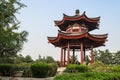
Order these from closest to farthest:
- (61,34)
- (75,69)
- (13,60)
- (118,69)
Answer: (118,69)
(75,69)
(61,34)
(13,60)

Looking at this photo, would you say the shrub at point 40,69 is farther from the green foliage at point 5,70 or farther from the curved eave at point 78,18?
the curved eave at point 78,18

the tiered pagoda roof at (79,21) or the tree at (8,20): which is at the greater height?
the tiered pagoda roof at (79,21)

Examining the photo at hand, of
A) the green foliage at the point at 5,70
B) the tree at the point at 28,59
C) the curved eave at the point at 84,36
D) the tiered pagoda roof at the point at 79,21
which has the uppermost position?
the tiered pagoda roof at the point at 79,21

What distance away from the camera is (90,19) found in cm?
2917

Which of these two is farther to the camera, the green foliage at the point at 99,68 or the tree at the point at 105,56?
the tree at the point at 105,56

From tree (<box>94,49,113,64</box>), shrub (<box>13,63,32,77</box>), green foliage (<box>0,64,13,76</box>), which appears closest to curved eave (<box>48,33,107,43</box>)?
shrub (<box>13,63,32,77</box>)

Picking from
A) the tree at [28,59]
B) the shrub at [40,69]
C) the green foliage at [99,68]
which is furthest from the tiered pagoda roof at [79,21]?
the tree at [28,59]

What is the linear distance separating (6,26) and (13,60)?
24.4 meters

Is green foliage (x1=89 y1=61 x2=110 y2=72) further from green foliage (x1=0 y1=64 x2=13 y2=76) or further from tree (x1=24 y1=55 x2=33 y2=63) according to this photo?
tree (x1=24 y1=55 x2=33 y2=63)

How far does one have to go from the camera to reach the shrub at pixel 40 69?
1806 cm

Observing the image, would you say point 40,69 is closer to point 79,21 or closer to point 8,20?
point 8,20

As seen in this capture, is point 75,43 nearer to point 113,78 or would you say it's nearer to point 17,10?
point 17,10

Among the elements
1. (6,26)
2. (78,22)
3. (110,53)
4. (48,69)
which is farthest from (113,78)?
(110,53)

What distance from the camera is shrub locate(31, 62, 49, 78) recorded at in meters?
18.1
